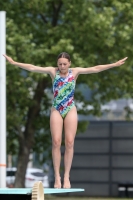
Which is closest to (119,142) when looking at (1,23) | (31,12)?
(31,12)

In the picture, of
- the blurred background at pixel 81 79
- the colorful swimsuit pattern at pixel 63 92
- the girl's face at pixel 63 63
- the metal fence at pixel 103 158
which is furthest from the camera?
the metal fence at pixel 103 158

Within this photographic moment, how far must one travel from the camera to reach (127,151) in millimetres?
33062

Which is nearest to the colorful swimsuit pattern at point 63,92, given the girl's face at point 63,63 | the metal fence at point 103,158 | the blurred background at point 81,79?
the girl's face at point 63,63

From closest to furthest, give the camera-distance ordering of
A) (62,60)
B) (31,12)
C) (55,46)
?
(62,60)
(55,46)
(31,12)

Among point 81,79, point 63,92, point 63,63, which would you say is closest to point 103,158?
point 81,79

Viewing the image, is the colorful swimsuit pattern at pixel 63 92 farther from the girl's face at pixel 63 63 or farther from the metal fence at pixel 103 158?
the metal fence at pixel 103 158

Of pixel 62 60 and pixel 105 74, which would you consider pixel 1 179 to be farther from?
pixel 105 74

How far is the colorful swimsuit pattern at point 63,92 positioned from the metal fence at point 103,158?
70.0 ft

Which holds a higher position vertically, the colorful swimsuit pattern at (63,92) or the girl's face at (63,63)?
the girl's face at (63,63)

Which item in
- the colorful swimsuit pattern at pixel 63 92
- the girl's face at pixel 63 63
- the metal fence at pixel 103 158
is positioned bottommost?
the colorful swimsuit pattern at pixel 63 92

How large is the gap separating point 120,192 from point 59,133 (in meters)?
21.5

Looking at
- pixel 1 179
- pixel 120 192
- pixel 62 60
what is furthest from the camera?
pixel 120 192

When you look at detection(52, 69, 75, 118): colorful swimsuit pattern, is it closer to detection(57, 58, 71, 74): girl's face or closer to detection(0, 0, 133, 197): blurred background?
detection(57, 58, 71, 74): girl's face

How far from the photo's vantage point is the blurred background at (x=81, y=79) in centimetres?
2719
